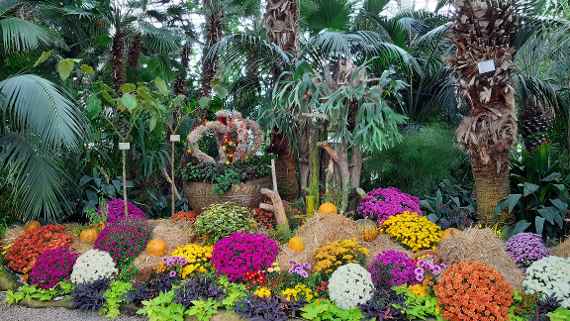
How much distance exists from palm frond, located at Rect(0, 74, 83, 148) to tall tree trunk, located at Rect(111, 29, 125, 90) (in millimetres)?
2521

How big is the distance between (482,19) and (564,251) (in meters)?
2.65

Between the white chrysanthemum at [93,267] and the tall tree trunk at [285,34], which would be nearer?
the white chrysanthemum at [93,267]

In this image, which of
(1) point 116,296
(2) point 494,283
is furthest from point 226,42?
(2) point 494,283

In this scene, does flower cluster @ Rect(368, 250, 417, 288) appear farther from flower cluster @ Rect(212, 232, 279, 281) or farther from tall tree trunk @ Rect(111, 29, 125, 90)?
tall tree trunk @ Rect(111, 29, 125, 90)

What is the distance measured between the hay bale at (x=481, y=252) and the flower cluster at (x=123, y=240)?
303cm

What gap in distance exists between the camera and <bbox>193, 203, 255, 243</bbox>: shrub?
513cm

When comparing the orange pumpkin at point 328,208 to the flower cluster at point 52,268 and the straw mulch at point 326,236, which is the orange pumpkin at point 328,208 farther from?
the flower cluster at point 52,268

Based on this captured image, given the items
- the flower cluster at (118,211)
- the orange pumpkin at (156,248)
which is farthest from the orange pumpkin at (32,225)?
the orange pumpkin at (156,248)

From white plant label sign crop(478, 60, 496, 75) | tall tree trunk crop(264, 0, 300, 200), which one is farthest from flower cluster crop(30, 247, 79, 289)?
white plant label sign crop(478, 60, 496, 75)

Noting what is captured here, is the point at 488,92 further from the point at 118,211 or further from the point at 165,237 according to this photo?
the point at 118,211

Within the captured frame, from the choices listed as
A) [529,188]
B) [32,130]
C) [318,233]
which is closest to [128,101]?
[32,130]

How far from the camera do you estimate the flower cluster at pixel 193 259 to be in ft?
14.6

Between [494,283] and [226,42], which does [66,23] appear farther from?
[494,283]

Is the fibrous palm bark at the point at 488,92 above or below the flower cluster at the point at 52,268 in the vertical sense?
above
